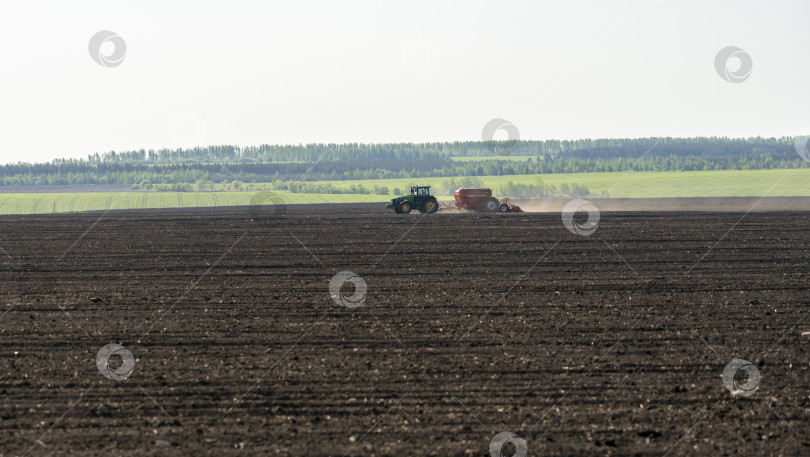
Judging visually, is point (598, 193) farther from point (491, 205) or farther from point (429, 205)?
point (429, 205)

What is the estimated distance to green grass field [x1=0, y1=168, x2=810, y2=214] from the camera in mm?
113250

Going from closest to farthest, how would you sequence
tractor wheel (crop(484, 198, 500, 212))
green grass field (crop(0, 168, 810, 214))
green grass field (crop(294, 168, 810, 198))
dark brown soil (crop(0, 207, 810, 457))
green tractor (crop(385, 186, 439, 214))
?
dark brown soil (crop(0, 207, 810, 457)), green tractor (crop(385, 186, 439, 214)), tractor wheel (crop(484, 198, 500, 212)), green grass field (crop(0, 168, 810, 214)), green grass field (crop(294, 168, 810, 198))

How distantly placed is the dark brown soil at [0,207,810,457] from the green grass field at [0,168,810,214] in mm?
83767

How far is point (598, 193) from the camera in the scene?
125 meters

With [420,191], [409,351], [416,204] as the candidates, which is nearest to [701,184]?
[420,191]

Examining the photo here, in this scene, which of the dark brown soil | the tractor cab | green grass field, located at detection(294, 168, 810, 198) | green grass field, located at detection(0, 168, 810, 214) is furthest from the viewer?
green grass field, located at detection(294, 168, 810, 198)

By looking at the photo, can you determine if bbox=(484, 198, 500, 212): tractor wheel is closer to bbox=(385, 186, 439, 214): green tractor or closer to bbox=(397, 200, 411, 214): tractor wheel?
bbox=(385, 186, 439, 214): green tractor

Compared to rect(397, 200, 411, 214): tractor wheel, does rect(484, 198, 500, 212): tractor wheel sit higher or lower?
higher

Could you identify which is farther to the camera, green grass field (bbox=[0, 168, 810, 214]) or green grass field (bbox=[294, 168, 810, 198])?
green grass field (bbox=[294, 168, 810, 198])

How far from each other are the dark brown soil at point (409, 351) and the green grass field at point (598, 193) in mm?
83767

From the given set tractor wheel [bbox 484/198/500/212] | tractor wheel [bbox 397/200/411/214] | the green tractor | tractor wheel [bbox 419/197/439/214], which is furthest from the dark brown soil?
tractor wheel [bbox 484/198/500/212]

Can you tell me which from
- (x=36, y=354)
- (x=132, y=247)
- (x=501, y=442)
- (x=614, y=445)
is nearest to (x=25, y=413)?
(x=36, y=354)

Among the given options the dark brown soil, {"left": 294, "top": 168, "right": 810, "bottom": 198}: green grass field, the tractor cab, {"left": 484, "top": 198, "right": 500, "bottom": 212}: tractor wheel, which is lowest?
the dark brown soil

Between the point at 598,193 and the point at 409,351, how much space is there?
11349cm
